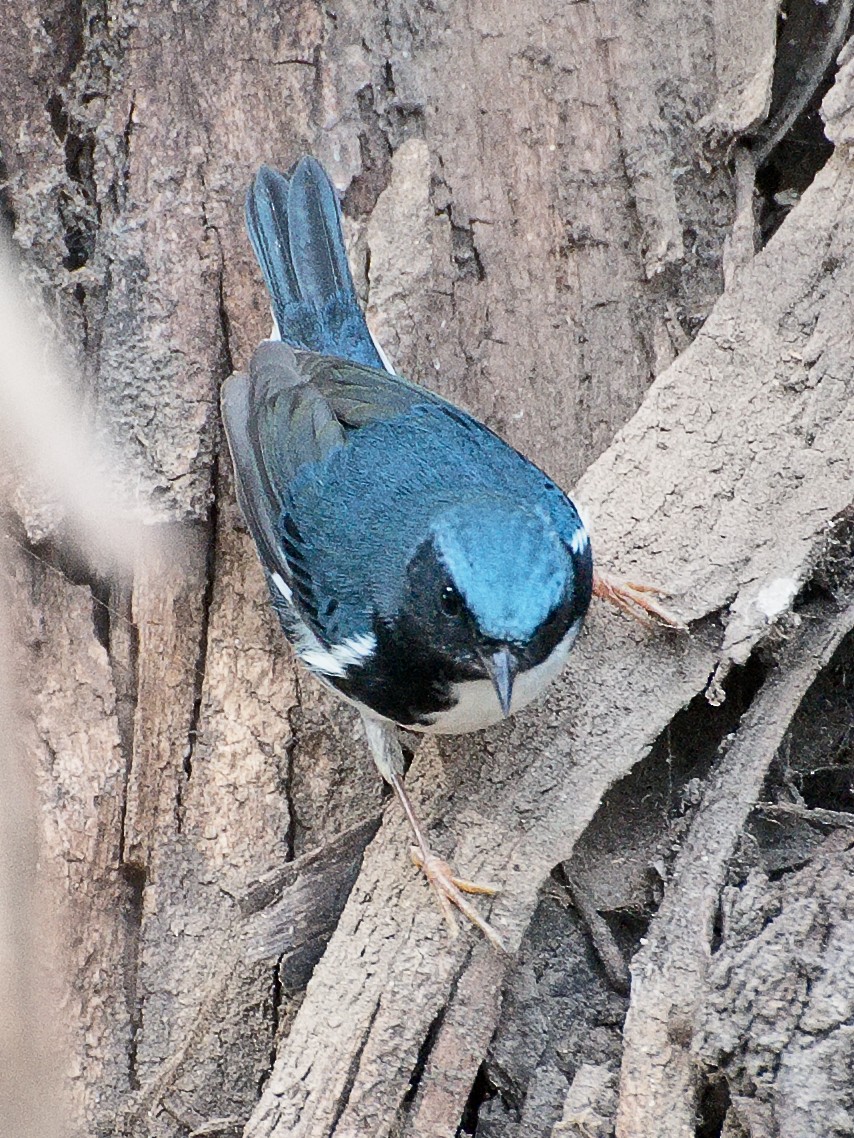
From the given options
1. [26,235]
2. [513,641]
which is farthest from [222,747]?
[26,235]

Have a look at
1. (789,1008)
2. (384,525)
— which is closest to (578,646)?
(384,525)

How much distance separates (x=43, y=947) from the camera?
3551 mm

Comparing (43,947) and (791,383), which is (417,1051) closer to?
(43,947)

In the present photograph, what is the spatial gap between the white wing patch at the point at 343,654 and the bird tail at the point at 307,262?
1018 millimetres

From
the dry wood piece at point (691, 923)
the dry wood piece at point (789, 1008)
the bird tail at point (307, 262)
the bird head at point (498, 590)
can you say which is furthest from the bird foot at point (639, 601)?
the bird tail at point (307, 262)

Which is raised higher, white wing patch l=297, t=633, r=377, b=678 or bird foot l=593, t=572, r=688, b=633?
bird foot l=593, t=572, r=688, b=633

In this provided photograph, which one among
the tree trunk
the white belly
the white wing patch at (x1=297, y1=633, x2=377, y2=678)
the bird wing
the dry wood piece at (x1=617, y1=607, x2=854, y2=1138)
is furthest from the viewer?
the bird wing

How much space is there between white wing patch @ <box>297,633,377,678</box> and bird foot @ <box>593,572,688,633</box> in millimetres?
626

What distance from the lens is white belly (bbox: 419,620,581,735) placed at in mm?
3191

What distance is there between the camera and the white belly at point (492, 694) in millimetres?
3191

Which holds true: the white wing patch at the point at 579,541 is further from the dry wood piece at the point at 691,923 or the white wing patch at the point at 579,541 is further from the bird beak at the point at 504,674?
the dry wood piece at the point at 691,923

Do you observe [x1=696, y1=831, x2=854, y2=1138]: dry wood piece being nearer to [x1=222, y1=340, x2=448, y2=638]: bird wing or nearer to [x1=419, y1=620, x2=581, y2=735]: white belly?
[x1=419, y1=620, x2=581, y2=735]: white belly

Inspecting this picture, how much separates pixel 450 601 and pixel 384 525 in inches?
17.2

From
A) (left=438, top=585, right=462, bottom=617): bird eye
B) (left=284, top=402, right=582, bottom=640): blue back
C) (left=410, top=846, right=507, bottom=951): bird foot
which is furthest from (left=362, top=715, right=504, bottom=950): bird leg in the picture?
(left=438, top=585, right=462, bottom=617): bird eye
